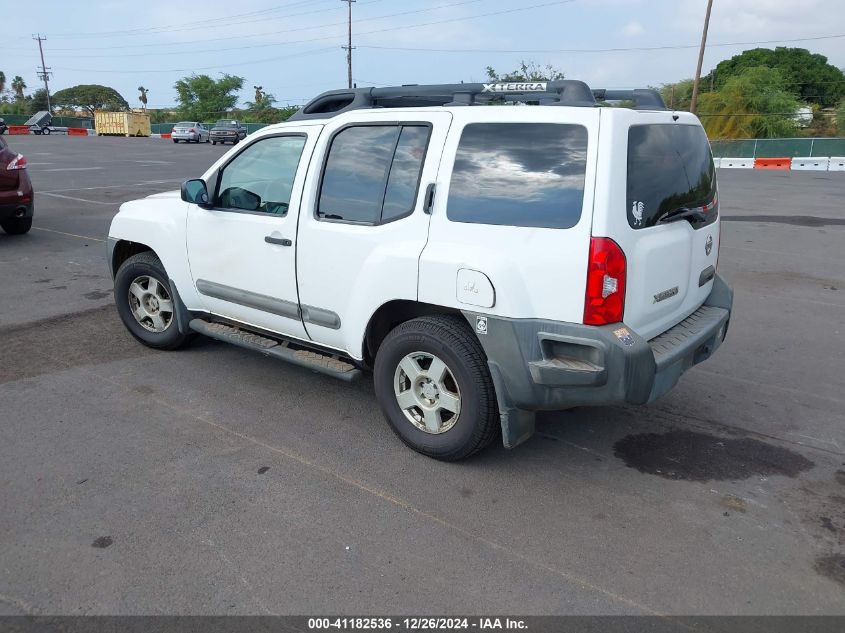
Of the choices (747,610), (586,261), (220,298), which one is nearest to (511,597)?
(747,610)

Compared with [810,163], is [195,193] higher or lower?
higher

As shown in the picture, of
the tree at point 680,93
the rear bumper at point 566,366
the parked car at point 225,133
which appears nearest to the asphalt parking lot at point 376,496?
the rear bumper at point 566,366

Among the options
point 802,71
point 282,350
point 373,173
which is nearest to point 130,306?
point 282,350

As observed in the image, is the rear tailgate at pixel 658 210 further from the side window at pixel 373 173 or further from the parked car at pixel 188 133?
the parked car at pixel 188 133

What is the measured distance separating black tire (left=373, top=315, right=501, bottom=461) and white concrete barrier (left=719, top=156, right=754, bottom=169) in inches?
1271

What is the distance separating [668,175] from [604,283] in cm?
89

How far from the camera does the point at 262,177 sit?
4656mm

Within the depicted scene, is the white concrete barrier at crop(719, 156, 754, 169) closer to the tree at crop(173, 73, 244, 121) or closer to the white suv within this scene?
the white suv

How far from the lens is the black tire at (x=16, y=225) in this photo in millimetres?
10320

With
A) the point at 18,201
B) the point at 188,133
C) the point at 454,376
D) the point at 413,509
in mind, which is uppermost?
the point at 188,133

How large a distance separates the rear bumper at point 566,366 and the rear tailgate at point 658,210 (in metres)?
0.20

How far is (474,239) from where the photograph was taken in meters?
3.55

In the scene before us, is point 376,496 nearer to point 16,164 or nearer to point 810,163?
point 16,164

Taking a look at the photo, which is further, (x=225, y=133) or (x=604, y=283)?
(x=225, y=133)
